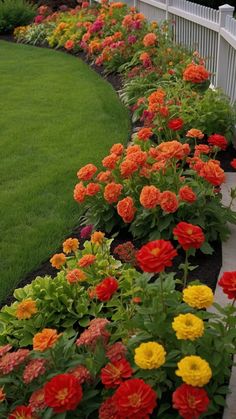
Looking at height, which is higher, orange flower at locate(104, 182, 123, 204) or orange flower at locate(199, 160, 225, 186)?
orange flower at locate(199, 160, 225, 186)

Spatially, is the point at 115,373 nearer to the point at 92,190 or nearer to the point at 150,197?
the point at 150,197

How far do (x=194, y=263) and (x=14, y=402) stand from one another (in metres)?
1.56

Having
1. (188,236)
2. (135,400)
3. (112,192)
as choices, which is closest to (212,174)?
(112,192)

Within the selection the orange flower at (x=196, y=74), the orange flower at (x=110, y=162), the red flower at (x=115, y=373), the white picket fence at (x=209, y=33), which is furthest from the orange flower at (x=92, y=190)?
the white picket fence at (x=209, y=33)

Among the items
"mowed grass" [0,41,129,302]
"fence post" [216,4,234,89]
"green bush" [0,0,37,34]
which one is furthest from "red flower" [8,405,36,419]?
"green bush" [0,0,37,34]

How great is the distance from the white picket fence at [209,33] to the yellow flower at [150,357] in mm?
4333

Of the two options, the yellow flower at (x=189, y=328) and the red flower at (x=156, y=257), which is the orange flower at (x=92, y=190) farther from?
the yellow flower at (x=189, y=328)

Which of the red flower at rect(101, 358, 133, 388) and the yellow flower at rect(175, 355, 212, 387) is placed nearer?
the yellow flower at rect(175, 355, 212, 387)

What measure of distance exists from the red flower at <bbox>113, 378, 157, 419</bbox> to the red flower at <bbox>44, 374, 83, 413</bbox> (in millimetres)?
170

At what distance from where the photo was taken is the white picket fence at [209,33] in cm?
616

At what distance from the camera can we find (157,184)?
3.89 metres

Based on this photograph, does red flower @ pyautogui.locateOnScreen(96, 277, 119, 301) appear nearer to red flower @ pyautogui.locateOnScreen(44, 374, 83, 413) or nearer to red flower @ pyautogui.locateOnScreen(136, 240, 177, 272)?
red flower @ pyautogui.locateOnScreen(136, 240, 177, 272)

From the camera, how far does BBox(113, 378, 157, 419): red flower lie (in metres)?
1.91

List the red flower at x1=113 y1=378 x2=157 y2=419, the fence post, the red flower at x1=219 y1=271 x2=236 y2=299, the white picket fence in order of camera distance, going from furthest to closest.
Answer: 1. the fence post
2. the white picket fence
3. the red flower at x1=219 y1=271 x2=236 y2=299
4. the red flower at x1=113 y1=378 x2=157 y2=419
